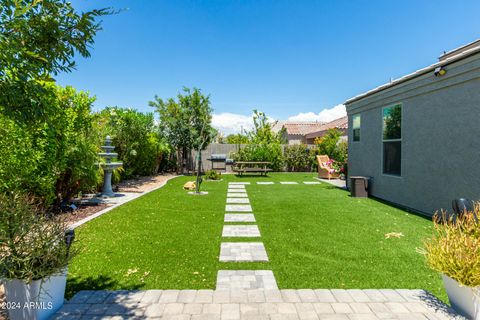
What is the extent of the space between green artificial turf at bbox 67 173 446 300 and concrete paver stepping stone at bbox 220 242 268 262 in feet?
0.41

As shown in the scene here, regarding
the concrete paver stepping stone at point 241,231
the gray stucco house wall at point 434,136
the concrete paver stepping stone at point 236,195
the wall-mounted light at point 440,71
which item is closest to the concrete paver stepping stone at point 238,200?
the concrete paver stepping stone at point 236,195

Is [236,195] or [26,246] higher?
[26,246]

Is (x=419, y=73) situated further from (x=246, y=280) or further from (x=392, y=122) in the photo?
(x=246, y=280)

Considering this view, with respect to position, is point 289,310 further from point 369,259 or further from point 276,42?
point 276,42

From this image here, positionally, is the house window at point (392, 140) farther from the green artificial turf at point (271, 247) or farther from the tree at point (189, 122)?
the tree at point (189, 122)

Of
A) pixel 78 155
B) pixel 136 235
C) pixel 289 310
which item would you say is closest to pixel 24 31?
pixel 289 310

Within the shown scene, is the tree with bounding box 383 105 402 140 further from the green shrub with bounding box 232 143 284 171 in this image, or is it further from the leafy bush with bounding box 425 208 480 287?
the green shrub with bounding box 232 143 284 171

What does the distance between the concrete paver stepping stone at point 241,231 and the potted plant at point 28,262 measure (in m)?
2.98

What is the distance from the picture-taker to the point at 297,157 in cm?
1956

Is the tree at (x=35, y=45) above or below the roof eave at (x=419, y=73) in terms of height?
below

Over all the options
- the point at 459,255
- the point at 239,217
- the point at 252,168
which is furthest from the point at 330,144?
the point at 459,255

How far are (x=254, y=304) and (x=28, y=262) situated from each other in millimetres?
2031

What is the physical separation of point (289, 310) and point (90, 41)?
3.01m

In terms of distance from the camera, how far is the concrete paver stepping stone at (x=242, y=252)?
3.96 metres
